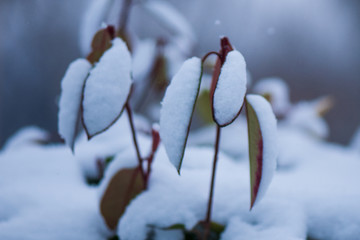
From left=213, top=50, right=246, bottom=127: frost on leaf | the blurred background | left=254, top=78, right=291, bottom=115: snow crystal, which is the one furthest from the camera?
the blurred background

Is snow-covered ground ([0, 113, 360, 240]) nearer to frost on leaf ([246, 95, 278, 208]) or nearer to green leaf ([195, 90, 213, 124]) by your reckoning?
frost on leaf ([246, 95, 278, 208])

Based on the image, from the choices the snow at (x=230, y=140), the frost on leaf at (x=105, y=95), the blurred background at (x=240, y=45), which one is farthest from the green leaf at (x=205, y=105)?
the blurred background at (x=240, y=45)

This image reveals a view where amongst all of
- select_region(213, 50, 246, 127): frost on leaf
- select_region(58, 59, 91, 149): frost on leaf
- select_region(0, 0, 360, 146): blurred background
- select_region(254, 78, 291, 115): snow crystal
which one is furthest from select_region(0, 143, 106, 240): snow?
select_region(0, 0, 360, 146): blurred background

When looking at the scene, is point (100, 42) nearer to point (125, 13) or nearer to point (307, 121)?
point (125, 13)

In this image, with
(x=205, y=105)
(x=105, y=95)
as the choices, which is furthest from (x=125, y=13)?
(x=105, y=95)

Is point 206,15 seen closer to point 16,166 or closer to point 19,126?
point 19,126

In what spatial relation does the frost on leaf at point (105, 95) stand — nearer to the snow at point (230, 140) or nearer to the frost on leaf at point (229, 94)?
the frost on leaf at point (229, 94)

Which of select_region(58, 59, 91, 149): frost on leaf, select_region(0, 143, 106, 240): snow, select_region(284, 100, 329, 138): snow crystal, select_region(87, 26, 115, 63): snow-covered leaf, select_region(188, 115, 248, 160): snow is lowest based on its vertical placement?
select_region(0, 143, 106, 240): snow
